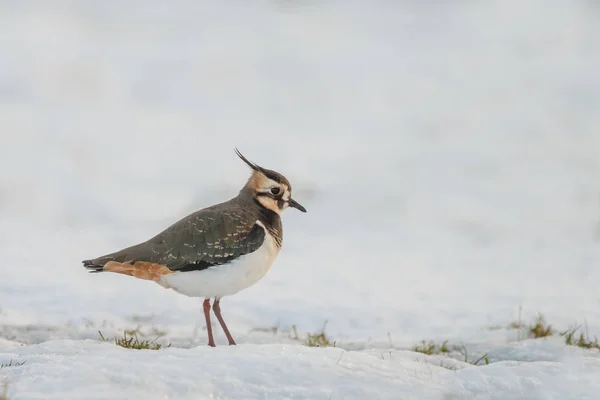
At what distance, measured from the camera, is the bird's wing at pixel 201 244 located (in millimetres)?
7059

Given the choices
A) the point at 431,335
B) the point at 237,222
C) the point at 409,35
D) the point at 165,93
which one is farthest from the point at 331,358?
the point at 409,35

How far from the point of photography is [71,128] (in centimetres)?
1609

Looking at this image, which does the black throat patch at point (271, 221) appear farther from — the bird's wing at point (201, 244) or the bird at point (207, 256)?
the bird's wing at point (201, 244)

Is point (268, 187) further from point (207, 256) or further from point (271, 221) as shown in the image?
point (207, 256)

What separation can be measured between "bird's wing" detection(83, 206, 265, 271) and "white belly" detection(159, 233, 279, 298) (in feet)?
0.16

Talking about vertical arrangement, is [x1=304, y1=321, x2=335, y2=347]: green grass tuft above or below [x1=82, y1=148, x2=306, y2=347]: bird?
below

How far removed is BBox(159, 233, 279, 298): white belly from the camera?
7012 millimetres

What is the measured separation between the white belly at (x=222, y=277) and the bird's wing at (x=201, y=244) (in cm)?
5

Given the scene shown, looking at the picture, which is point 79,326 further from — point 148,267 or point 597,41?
point 597,41

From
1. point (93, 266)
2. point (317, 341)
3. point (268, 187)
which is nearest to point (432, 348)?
point (317, 341)

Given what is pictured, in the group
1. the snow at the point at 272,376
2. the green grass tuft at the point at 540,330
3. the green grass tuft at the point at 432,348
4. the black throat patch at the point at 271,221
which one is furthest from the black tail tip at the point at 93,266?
the green grass tuft at the point at 540,330

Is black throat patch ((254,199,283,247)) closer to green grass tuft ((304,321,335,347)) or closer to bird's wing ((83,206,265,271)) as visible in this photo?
bird's wing ((83,206,265,271))

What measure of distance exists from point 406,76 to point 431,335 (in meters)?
10.7

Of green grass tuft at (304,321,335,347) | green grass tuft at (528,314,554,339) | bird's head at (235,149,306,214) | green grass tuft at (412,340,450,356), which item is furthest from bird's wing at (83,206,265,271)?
green grass tuft at (528,314,554,339)
